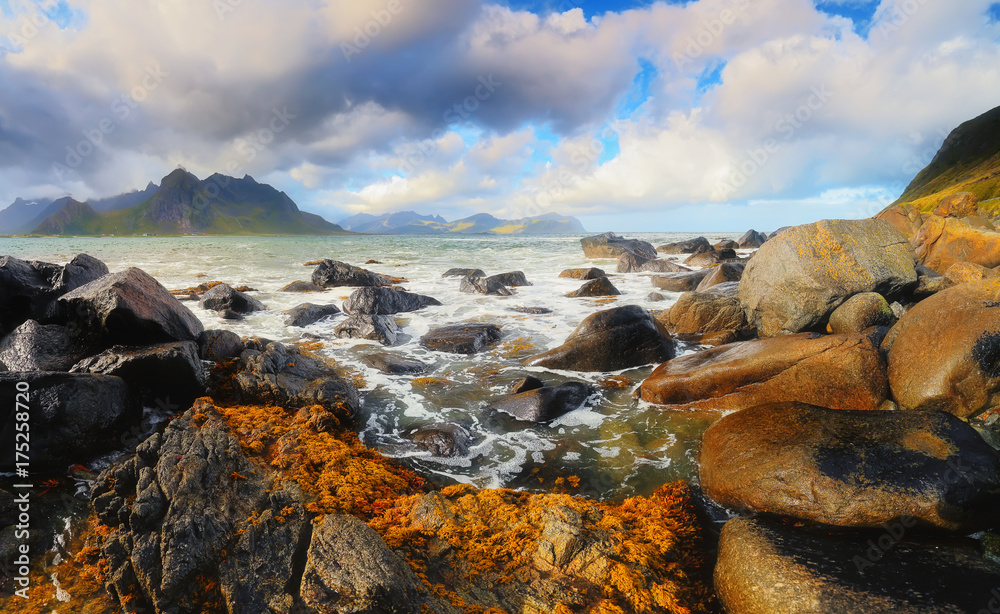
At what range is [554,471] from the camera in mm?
6191

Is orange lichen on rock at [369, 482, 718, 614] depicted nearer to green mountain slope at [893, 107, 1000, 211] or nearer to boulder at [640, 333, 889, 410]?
boulder at [640, 333, 889, 410]

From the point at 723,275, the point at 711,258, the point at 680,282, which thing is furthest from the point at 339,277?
the point at 711,258

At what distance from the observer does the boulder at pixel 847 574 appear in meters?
3.44

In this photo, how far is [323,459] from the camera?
5.46 meters

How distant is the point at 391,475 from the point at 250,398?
3.71 m

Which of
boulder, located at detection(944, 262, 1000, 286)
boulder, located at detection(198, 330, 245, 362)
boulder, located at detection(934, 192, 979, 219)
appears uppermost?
boulder, located at detection(934, 192, 979, 219)

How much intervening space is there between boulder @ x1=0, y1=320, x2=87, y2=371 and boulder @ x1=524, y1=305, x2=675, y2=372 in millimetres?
8884

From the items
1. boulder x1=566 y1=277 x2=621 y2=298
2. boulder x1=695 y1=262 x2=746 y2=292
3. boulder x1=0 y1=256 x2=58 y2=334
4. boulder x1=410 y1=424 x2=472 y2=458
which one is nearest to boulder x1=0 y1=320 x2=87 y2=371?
boulder x1=0 y1=256 x2=58 y2=334

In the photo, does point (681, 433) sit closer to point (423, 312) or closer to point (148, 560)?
point (148, 560)

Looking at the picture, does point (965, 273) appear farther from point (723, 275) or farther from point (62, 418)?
point (62, 418)

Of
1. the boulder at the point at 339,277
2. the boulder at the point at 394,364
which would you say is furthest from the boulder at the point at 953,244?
the boulder at the point at 339,277

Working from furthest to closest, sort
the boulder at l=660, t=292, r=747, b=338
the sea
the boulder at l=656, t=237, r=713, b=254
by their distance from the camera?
the boulder at l=656, t=237, r=713, b=254
the boulder at l=660, t=292, r=747, b=338
the sea

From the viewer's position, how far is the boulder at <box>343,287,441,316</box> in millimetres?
15914

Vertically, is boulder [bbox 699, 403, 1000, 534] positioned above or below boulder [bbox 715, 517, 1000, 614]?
above
